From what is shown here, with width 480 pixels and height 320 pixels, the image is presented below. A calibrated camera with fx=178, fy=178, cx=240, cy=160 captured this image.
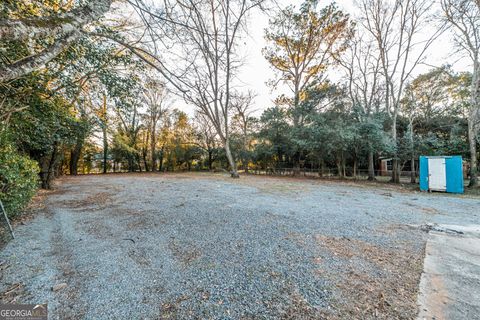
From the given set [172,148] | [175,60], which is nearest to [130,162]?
[172,148]

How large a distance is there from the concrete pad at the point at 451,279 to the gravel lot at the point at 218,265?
11 centimetres

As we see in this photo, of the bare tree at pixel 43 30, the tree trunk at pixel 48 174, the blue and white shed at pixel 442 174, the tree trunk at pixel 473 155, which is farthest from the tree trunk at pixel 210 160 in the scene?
the bare tree at pixel 43 30

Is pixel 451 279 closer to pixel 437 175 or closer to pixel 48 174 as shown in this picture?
pixel 437 175

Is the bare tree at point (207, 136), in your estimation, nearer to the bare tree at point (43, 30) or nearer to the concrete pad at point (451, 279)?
the bare tree at point (43, 30)

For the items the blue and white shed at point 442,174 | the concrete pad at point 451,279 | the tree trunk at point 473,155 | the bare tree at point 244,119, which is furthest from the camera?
the bare tree at point 244,119

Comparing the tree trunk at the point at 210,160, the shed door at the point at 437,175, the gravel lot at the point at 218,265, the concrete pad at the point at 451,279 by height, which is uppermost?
the tree trunk at the point at 210,160

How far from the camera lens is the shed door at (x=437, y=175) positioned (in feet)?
24.6

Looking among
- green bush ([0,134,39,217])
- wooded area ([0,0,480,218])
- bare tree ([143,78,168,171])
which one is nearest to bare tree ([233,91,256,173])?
wooded area ([0,0,480,218])

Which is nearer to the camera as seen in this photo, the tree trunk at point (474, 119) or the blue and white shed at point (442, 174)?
the blue and white shed at point (442, 174)

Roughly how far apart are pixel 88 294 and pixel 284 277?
1806 mm

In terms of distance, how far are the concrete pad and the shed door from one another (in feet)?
21.9

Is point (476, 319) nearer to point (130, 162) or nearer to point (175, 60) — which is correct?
point (175, 60)

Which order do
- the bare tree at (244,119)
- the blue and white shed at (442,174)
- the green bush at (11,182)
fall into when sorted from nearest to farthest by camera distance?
the green bush at (11,182)
the blue and white shed at (442,174)
the bare tree at (244,119)

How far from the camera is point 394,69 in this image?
428 inches
